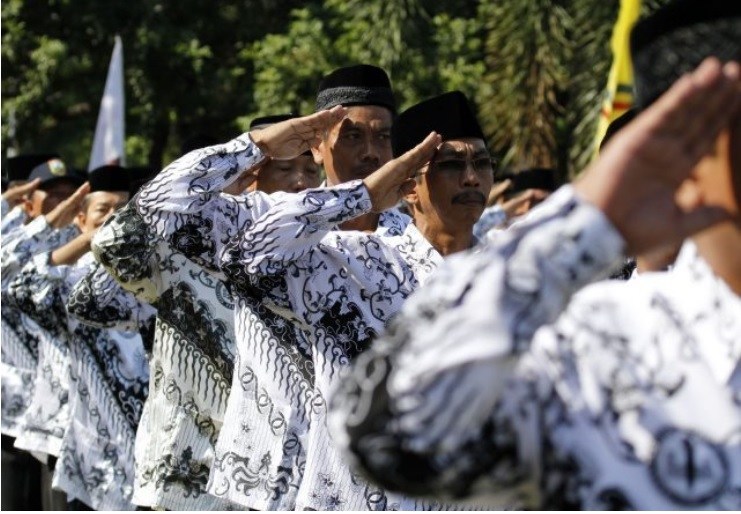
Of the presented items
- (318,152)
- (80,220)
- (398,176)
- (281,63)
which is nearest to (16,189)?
(80,220)

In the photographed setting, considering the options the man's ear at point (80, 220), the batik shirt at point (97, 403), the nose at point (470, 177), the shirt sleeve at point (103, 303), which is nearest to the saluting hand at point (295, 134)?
the nose at point (470, 177)

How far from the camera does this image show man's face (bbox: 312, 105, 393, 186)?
18.7ft

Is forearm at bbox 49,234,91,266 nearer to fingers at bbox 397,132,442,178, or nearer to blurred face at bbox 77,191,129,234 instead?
blurred face at bbox 77,191,129,234

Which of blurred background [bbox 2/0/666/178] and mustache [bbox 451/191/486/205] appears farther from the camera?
blurred background [bbox 2/0/666/178]

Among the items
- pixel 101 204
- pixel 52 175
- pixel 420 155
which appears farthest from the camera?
pixel 52 175

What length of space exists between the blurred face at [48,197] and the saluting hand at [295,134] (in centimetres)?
557

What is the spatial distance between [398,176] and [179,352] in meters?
2.04

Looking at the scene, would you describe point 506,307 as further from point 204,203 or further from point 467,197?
point 204,203

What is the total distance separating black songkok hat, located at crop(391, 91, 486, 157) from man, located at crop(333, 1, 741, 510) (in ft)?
9.79

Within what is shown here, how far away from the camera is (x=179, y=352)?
21.9 ft

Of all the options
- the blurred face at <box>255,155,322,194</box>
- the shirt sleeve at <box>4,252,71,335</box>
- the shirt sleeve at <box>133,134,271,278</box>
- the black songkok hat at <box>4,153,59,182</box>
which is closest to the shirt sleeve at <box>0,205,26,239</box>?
the shirt sleeve at <box>4,252,71,335</box>

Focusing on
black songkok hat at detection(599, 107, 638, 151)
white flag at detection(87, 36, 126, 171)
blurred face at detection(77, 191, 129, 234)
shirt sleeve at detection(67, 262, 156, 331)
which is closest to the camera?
black songkok hat at detection(599, 107, 638, 151)

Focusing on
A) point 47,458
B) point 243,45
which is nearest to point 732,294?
point 47,458

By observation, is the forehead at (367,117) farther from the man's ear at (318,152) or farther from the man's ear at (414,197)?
the man's ear at (414,197)
